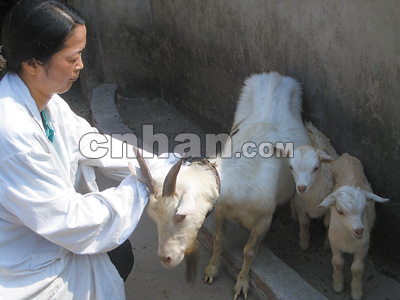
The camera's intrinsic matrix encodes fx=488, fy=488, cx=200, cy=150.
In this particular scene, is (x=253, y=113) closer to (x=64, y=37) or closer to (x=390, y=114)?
(x=390, y=114)

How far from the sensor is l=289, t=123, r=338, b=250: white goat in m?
3.47

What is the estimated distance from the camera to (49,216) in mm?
2268

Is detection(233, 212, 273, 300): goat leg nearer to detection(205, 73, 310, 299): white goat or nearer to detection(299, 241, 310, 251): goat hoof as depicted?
detection(205, 73, 310, 299): white goat

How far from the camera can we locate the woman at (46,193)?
7.33 ft

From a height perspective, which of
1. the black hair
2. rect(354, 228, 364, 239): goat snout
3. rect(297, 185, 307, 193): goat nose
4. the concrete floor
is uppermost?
Answer: the black hair

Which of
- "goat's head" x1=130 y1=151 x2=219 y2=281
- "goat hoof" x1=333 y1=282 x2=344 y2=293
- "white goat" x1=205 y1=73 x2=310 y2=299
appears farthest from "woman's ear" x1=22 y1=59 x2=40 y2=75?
"goat hoof" x1=333 y1=282 x2=344 y2=293

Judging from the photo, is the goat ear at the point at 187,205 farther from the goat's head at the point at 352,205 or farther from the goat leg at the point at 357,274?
the goat leg at the point at 357,274

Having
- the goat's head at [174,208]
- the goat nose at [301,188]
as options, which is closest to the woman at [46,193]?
the goat's head at [174,208]

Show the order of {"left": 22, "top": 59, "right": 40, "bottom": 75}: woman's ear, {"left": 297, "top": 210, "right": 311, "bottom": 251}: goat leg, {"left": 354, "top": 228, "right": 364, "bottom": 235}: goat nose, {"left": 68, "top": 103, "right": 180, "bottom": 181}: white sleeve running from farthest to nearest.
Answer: {"left": 297, "top": 210, "right": 311, "bottom": 251}: goat leg < {"left": 354, "top": 228, "right": 364, "bottom": 235}: goat nose < {"left": 68, "top": 103, "right": 180, "bottom": 181}: white sleeve < {"left": 22, "top": 59, "right": 40, "bottom": 75}: woman's ear

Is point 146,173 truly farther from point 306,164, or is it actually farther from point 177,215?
point 306,164

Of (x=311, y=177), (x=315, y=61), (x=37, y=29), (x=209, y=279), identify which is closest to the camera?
(x=37, y=29)

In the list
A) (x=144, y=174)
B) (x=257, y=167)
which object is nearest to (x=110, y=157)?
(x=144, y=174)

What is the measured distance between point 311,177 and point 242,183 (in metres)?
0.51

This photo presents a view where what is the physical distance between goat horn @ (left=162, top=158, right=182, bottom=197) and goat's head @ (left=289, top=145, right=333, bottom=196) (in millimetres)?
1117
